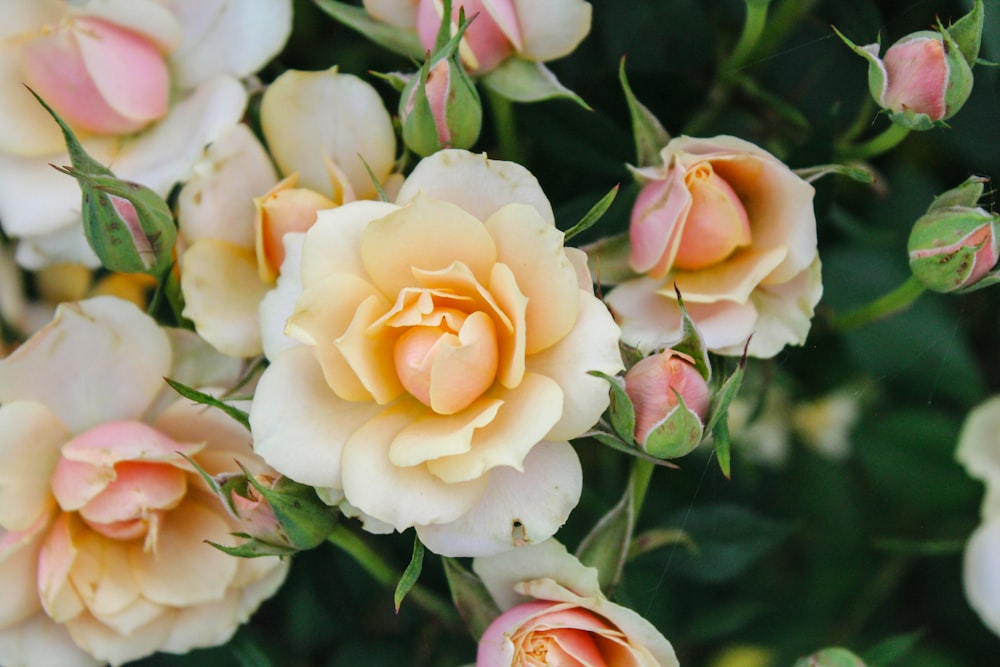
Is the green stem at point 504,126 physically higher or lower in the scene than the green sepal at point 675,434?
higher

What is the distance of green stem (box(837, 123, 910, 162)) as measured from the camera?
86 centimetres

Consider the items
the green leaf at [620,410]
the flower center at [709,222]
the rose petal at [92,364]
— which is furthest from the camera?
the rose petal at [92,364]

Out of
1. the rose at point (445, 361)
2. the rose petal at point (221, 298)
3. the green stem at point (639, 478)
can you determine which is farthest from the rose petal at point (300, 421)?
the green stem at point (639, 478)

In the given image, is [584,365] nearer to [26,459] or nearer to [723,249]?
[723,249]

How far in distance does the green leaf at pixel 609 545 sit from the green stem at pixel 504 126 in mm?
359

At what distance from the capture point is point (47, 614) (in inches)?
36.3

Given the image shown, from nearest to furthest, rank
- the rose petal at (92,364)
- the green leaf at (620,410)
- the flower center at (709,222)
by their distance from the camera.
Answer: the green leaf at (620,410), the flower center at (709,222), the rose petal at (92,364)

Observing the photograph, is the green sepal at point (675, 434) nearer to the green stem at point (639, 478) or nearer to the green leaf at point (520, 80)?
the green stem at point (639, 478)

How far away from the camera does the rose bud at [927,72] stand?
0.74 metres

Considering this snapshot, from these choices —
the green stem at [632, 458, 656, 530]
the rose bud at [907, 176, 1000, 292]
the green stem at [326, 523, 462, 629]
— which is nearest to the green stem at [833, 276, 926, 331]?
the rose bud at [907, 176, 1000, 292]

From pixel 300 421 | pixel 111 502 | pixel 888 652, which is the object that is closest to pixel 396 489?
pixel 300 421

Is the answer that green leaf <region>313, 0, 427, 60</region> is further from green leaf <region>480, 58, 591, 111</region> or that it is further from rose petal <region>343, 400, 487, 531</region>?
rose petal <region>343, 400, 487, 531</region>

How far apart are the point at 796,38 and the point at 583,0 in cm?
36

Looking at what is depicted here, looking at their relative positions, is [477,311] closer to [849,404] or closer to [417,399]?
[417,399]
